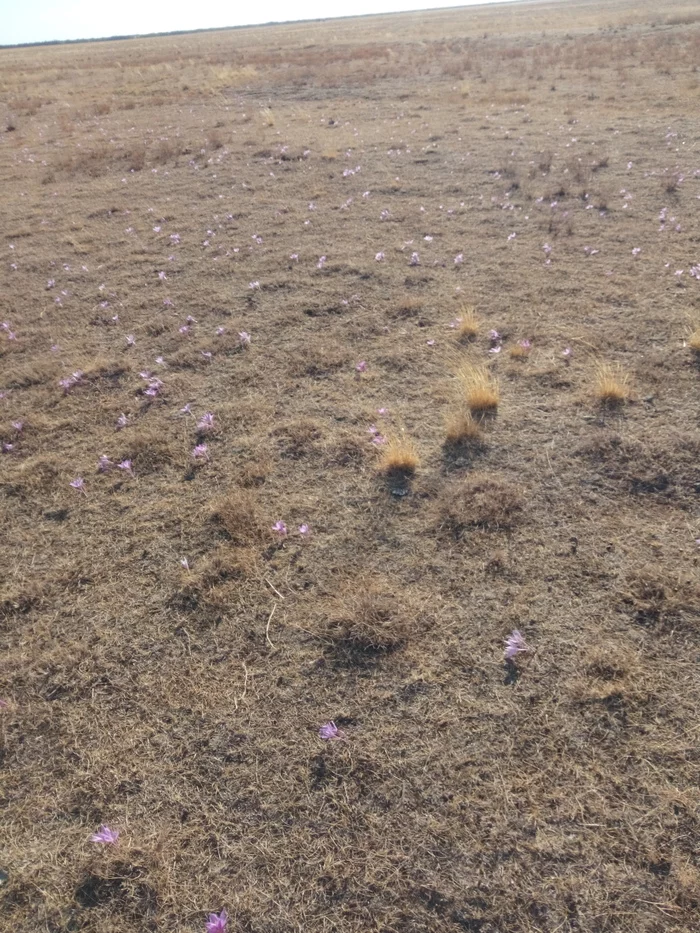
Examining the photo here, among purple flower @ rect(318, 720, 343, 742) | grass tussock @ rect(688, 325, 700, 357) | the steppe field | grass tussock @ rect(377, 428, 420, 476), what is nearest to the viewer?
the steppe field

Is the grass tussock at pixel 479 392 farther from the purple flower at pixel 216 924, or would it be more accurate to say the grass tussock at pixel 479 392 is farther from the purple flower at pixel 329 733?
the purple flower at pixel 216 924

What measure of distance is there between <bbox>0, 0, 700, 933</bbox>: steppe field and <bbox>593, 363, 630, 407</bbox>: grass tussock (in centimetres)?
3

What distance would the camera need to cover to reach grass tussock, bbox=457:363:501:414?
5.03 metres

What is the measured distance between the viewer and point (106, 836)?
2.57m

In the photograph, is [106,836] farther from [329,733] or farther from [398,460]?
[398,460]

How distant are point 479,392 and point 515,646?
250cm

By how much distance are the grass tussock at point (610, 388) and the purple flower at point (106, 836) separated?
4.68m

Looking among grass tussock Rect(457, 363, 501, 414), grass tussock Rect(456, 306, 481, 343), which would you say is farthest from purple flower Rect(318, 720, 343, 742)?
grass tussock Rect(456, 306, 481, 343)

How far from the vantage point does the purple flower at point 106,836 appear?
8.42ft

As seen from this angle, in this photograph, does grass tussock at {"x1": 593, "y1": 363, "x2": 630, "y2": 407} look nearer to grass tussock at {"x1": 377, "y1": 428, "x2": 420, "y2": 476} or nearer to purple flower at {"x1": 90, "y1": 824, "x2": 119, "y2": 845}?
grass tussock at {"x1": 377, "y1": 428, "x2": 420, "y2": 476}

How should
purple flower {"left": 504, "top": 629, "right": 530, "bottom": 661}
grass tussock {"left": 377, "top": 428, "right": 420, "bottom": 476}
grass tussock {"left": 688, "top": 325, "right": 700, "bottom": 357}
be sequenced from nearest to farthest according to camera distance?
purple flower {"left": 504, "top": 629, "right": 530, "bottom": 661}, grass tussock {"left": 377, "top": 428, "right": 420, "bottom": 476}, grass tussock {"left": 688, "top": 325, "right": 700, "bottom": 357}

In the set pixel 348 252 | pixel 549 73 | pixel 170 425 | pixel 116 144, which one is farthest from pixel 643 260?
pixel 549 73

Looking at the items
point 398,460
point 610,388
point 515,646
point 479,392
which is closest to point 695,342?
point 610,388

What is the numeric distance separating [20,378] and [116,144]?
13.0m
